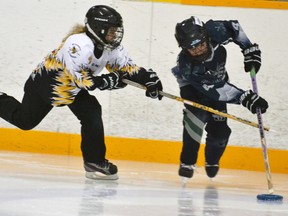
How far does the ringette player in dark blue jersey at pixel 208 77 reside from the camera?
16.7 ft

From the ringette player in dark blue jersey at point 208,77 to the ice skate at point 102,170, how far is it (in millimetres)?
416

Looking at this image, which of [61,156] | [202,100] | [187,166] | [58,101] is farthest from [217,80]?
[61,156]

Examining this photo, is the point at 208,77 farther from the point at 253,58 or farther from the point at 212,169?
the point at 212,169

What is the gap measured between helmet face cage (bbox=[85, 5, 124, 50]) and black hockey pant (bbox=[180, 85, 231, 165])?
2.43 feet

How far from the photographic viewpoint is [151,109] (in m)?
6.73

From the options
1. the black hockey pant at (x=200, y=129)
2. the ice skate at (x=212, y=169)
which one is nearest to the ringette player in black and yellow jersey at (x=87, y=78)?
the black hockey pant at (x=200, y=129)

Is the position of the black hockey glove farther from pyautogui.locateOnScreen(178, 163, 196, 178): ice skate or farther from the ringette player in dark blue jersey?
pyautogui.locateOnScreen(178, 163, 196, 178): ice skate

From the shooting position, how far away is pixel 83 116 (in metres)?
5.23

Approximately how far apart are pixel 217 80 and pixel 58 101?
37.7 inches

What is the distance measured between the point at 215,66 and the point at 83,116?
84 cm

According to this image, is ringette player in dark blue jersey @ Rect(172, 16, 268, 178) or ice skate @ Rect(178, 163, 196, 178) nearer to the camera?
ringette player in dark blue jersey @ Rect(172, 16, 268, 178)

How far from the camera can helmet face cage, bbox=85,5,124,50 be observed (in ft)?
16.3

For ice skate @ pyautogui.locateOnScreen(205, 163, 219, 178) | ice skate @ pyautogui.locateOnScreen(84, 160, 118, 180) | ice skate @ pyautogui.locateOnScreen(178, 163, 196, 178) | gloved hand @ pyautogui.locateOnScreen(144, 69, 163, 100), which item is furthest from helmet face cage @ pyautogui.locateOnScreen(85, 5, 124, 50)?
ice skate @ pyautogui.locateOnScreen(205, 163, 219, 178)

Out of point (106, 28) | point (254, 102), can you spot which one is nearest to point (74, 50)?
point (106, 28)
